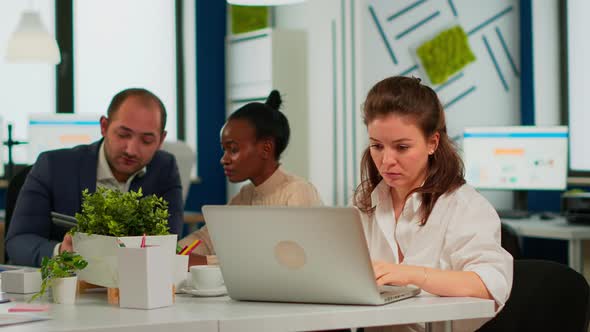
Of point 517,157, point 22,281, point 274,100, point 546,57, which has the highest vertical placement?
point 546,57

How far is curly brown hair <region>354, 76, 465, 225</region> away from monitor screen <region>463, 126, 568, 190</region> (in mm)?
3070

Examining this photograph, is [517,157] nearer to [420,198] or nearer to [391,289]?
[420,198]

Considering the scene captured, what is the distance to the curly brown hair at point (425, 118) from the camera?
2.02 metres

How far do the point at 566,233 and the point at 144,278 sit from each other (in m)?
2.89

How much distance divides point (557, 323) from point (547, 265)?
13 centimetres

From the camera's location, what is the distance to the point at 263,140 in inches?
119

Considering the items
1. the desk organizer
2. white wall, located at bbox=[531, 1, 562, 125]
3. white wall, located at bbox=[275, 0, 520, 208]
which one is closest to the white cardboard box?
the desk organizer

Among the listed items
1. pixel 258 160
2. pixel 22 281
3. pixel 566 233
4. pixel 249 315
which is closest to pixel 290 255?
pixel 249 315

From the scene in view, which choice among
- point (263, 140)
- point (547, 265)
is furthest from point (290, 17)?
point (547, 265)

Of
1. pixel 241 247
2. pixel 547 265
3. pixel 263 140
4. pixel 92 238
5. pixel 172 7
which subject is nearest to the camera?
pixel 241 247

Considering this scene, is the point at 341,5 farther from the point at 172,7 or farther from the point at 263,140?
the point at 263,140

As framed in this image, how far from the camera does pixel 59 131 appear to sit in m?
5.41

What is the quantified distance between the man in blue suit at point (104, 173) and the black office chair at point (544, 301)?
3.80 feet

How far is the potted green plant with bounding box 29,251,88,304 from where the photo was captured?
1794 millimetres
